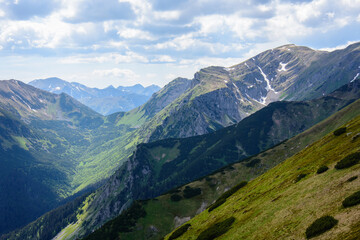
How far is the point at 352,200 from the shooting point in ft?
99.0

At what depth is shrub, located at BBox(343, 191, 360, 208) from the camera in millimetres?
29797

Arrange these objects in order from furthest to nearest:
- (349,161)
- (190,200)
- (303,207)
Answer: (190,200) < (349,161) < (303,207)

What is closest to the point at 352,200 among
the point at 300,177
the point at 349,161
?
the point at 349,161

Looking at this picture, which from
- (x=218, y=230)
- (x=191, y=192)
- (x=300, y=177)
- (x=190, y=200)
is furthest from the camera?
(x=191, y=192)

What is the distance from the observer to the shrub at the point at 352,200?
2980 centimetres

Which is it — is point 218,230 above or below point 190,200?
above

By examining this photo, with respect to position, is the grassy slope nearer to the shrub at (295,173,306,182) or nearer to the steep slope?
the shrub at (295,173,306,182)

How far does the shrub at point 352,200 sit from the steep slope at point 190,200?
10177 cm

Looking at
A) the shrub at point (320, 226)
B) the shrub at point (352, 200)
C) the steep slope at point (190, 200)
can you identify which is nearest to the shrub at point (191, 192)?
the steep slope at point (190, 200)

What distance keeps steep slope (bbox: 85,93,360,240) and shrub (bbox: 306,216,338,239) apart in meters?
99.5

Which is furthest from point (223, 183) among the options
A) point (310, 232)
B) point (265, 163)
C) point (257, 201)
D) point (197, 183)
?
point (310, 232)

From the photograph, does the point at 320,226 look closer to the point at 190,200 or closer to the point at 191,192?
the point at 190,200

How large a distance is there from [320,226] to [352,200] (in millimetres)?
5710

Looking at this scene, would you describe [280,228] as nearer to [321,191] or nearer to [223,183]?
[321,191]
